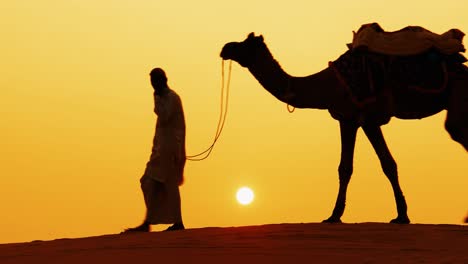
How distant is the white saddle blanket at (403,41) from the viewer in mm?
15555

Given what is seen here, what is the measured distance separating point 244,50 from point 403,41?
2.38 meters

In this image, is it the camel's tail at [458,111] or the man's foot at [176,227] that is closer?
the man's foot at [176,227]

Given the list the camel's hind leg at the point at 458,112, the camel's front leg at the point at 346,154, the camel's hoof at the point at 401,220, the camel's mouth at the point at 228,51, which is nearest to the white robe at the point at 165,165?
the camel's mouth at the point at 228,51

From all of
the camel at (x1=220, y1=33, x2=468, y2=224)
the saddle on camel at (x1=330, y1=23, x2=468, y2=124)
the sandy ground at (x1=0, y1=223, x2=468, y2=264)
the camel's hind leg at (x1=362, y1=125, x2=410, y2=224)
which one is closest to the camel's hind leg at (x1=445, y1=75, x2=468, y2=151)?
the camel at (x1=220, y1=33, x2=468, y2=224)

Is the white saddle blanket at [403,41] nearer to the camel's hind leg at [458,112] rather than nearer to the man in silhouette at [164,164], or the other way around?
the camel's hind leg at [458,112]

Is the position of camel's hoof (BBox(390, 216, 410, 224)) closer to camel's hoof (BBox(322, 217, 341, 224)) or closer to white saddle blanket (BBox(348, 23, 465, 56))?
camel's hoof (BBox(322, 217, 341, 224))

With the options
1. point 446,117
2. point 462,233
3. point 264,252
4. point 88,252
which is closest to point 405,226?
point 462,233

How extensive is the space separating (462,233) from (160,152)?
15.1ft

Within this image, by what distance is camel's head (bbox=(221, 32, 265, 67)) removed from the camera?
1550cm

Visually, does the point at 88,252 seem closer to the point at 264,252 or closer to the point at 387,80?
the point at 264,252

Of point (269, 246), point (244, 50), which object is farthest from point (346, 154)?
point (269, 246)

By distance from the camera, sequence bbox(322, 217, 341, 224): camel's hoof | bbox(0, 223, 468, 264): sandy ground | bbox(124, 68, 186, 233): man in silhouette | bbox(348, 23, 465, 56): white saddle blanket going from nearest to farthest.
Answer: bbox(0, 223, 468, 264): sandy ground → bbox(322, 217, 341, 224): camel's hoof → bbox(124, 68, 186, 233): man in silhouette → bbox(348, 23, 465, 56): white saddle blanket

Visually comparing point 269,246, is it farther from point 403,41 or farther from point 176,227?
point 403,41

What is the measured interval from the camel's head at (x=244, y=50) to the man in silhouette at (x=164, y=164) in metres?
0.99
